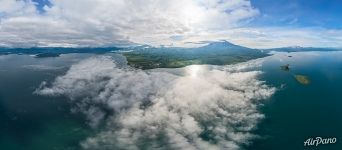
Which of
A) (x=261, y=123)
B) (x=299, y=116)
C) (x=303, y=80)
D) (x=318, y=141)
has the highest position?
(x=303, y=80)

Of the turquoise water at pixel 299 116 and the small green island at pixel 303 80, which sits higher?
the small green island at pixel 303 80

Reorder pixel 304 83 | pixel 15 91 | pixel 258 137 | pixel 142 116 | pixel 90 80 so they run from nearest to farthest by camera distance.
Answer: pixel 258 137, pixel 142 116, pixel 15 91, pixel 304 83, pixel 90 80

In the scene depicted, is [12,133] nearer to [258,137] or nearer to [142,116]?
[142,116]

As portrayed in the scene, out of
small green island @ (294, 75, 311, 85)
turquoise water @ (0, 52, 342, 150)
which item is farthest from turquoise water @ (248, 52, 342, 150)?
small green island @ (294, 75, 311, 85)

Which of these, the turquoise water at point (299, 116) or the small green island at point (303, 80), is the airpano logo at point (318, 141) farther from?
the small green island at point (303, 80)

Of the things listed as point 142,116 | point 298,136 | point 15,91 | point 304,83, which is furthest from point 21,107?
point 304,83

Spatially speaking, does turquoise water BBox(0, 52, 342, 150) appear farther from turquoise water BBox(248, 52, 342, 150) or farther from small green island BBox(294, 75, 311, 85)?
small green island BBox(294, 75, 311, 85)

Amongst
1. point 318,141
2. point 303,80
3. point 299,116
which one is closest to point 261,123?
point 318,141

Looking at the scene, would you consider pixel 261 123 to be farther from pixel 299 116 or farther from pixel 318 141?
pixel 299 116

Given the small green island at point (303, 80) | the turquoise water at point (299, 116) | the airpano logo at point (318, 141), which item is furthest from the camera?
the small green island at point (303, 80)

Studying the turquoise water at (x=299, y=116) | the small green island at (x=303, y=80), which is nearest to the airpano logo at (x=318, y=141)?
the turquoise water at (x=299, y=116)

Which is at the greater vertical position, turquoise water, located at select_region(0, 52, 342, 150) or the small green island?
the small green island
